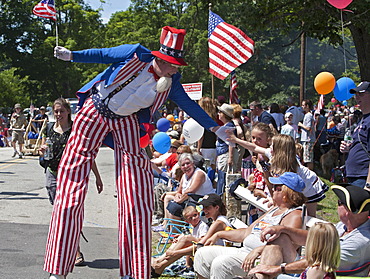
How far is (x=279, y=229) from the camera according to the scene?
4.02m

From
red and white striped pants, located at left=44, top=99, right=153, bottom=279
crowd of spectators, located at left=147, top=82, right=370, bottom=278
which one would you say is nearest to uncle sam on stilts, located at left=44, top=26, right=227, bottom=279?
red and white striped pants, located at left=44, top=99, right=153, bottom=279

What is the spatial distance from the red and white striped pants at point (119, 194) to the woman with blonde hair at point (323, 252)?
1361 mm

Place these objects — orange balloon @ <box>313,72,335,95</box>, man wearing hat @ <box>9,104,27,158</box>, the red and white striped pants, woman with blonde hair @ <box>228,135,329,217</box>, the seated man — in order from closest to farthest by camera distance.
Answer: the seated man, the red and white striped pants, woman with blonde hair @ <box>228,135,329,217</box>, orange balloon @ <box>313,72,335,95</box>, man wearing hat @ <box>9,104,27,158</box>

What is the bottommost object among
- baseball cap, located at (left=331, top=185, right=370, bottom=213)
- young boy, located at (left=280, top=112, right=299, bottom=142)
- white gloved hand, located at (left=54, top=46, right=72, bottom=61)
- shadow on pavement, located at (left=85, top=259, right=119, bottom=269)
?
shadow on pavement, located at (left=85, top=259, right=119, bottom=269)

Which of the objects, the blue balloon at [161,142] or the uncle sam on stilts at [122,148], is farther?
the blue balloon at [161,142]

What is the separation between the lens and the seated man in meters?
3.82

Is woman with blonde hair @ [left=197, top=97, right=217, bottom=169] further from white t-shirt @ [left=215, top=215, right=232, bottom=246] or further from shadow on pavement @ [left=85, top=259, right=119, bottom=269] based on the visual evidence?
white t-shirt @ [left=215, top=215, right=232, bottom=246]

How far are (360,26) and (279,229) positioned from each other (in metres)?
8.82

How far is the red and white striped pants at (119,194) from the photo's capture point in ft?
13.8

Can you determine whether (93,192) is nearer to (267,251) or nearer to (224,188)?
(224,188)

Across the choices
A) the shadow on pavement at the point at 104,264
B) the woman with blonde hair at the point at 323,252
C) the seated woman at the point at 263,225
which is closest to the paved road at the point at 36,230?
the shadow on pavement at the point at 104,264

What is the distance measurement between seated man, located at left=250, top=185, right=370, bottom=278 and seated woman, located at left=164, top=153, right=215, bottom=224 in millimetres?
3104

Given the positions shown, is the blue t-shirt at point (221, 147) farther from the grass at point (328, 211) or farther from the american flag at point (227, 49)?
the grass at point (328, 211)

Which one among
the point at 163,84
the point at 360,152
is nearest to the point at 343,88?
the point at 360,152
